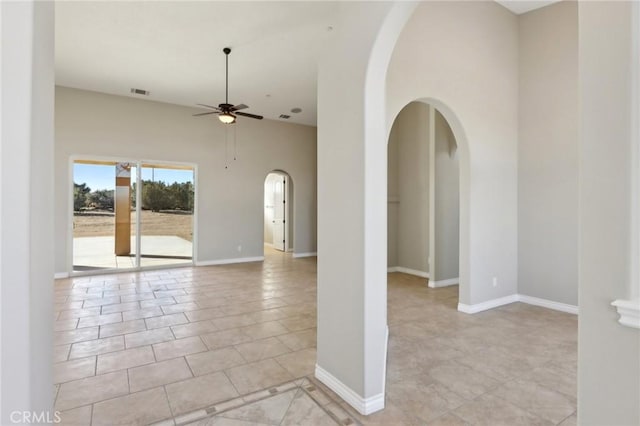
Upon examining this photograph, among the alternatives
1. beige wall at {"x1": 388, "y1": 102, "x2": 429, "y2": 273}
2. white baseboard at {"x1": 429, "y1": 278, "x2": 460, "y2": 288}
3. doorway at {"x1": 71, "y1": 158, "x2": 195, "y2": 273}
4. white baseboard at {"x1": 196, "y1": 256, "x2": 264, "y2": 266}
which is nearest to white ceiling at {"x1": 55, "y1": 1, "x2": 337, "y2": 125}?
doorway at {"x1": 71, "y1": 158, "x2": 195, "y2": 273}

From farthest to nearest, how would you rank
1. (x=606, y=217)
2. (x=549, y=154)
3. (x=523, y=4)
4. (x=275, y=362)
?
(x=523, y=4)
(x=549, y=154)
(x=275, y=362)
(x=606, y=217)

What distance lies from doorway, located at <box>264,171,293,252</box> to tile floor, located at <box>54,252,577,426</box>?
198 inches

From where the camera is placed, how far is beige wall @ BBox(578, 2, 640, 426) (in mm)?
1250

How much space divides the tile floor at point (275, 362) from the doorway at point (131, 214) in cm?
184

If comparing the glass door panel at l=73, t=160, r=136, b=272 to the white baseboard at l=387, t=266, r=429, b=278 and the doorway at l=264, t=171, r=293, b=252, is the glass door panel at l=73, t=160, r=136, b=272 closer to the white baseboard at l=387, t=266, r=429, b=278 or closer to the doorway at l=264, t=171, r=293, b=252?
the doorway at l=264, t=171, r=293, b=252

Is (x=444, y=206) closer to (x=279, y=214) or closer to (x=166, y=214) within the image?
(x=166, y=214)

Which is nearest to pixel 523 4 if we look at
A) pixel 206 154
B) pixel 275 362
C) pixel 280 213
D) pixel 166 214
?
pixel 275 362

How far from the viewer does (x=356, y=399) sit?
2203 mm

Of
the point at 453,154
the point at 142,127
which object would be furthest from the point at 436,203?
the point at 142,127

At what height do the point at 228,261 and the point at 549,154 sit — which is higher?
the point at 549,154

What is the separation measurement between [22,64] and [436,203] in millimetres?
5266

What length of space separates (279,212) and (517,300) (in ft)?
24.3

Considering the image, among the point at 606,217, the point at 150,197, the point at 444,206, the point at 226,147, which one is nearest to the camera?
the point at 606,217

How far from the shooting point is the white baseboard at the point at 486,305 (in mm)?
4207
